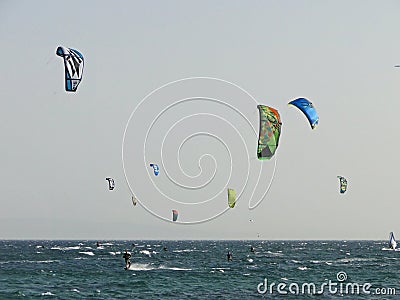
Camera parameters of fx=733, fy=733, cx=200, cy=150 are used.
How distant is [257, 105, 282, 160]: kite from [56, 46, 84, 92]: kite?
855 cm

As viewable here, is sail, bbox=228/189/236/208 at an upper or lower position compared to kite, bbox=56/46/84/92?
lower

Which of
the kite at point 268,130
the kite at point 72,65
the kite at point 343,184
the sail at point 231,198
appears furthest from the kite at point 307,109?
the kite at point 343,184

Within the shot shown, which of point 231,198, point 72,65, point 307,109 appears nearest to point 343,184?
point 231,198

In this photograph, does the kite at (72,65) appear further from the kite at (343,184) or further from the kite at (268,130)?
the kite at (343,184)

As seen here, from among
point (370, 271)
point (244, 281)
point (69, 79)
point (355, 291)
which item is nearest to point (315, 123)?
point (69, 79)

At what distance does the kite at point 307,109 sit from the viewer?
3294 centimetres

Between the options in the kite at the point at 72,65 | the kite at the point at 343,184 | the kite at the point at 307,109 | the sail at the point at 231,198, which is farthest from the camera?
the kite at the point at 343,184

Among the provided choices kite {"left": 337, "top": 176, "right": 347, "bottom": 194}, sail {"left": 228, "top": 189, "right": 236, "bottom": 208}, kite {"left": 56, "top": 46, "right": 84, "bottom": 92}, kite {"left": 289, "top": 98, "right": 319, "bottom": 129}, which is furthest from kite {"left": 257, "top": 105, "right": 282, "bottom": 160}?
kite {"left": 337, "top": 176, "right": 347, "bottom": 194}

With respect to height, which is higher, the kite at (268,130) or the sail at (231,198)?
the kite at (268,130)

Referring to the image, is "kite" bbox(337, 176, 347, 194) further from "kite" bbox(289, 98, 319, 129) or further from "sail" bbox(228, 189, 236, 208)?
"kite" bbox(289, 98, 319, 129)

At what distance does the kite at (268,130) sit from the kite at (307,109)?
109cm

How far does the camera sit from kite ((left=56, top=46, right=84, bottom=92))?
27.5 m

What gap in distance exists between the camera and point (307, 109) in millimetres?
33000

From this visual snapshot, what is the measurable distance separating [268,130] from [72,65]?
9.30 meters
